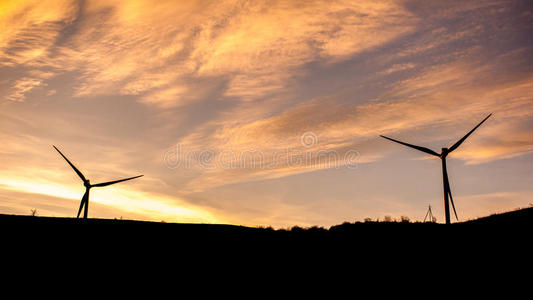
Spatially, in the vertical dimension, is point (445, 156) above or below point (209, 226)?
above

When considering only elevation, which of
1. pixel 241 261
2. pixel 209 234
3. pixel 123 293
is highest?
pixel 209 234

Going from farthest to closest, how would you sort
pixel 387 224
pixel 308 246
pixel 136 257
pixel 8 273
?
pixel 387 224
pixel 308 246
pixel 136 257
pixel 8 273

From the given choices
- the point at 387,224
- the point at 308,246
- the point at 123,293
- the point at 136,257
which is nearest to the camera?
the point at 123,293

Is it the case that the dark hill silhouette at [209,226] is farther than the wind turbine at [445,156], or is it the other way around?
the wind turbine at [445,156]

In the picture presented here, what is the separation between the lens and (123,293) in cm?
2762

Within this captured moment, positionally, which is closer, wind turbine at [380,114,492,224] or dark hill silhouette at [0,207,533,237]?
dark hill silhouette at [0,207,533,237]

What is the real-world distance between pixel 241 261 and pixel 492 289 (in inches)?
689

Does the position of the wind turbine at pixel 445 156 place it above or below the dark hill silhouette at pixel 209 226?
above

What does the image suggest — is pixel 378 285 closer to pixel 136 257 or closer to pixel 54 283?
pixel 136 257

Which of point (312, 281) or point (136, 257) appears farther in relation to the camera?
point (136, 257)

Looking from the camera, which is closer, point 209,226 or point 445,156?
point 209,226

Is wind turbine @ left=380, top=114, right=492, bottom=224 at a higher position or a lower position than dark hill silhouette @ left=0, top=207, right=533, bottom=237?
higher

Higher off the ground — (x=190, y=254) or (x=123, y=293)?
(x=190, y=254)

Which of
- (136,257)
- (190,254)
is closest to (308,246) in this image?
(190,254)
